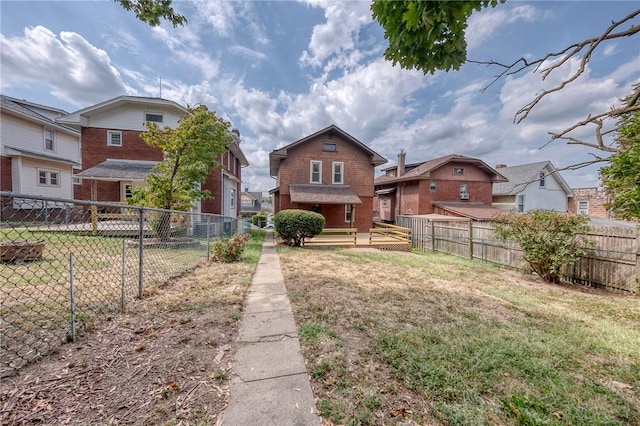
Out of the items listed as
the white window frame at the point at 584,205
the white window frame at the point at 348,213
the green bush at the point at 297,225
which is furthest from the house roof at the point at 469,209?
the green bush at the point at 297,225

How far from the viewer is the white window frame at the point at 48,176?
15375 mm

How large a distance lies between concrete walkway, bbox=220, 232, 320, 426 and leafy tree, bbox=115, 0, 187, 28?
7143 mm

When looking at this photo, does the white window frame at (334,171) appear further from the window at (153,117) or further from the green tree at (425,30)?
the green tree at (425,30)

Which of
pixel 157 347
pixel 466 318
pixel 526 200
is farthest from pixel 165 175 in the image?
pixel 526 200

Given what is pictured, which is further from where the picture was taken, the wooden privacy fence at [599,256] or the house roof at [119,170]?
the house roof at [119,170]

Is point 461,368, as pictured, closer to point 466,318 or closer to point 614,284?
point 466,318

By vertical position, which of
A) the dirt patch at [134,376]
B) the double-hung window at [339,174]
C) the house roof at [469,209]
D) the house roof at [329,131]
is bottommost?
the dirt patch at [134,376]

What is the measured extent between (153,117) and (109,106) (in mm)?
2434

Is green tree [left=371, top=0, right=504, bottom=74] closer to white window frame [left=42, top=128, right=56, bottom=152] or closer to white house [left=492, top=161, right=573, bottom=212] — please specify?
white window frame [left=42, top=128, right=56, bottom=152]

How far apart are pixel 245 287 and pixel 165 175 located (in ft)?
25.0

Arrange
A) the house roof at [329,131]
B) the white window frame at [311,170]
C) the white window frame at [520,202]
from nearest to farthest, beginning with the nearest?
the house roof at [329,131] < the white window frame at [311,170] < the white window frame at [520,202]

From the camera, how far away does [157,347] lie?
2.75 metres

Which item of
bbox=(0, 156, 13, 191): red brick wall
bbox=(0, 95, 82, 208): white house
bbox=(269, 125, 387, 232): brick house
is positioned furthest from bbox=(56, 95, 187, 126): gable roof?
bbox=(269, 125, 387, 232): brick house

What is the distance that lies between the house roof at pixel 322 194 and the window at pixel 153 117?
9342 millimetres
